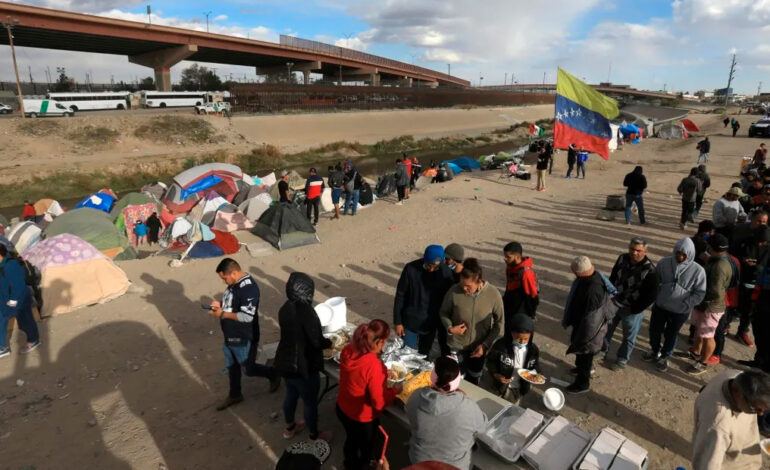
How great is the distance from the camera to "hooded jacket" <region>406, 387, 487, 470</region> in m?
2.69

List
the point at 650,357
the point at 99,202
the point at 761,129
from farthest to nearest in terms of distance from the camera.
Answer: the point at 761,129, the point at 99,202, the point at 650,357

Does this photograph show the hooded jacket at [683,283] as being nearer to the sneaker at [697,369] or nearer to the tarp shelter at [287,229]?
the sneaker at [697,369]

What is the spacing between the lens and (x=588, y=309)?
4.38 m

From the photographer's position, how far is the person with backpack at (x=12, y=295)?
17.6 feet

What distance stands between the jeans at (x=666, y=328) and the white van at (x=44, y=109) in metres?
40.5

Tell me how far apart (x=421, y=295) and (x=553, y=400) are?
1607 mm

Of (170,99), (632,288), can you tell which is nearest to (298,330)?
(632,288)

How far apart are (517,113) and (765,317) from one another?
7296 centimetres

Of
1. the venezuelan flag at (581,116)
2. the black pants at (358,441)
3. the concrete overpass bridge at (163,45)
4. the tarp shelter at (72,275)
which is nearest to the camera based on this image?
the black pants at (358,441)

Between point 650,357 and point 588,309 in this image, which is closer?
point 588,309

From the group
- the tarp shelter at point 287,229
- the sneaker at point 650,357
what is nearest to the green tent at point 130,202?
the tarp shelter at point 287,229

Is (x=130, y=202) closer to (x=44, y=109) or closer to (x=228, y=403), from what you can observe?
(x=228, y=403)

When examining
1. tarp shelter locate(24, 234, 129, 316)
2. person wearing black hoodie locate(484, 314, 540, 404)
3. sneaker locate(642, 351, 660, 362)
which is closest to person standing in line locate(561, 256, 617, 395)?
person wearing black hoodie locate(484, 314, 540, 404)

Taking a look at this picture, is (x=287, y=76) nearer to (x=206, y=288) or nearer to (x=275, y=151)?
(x=275, y=151)
